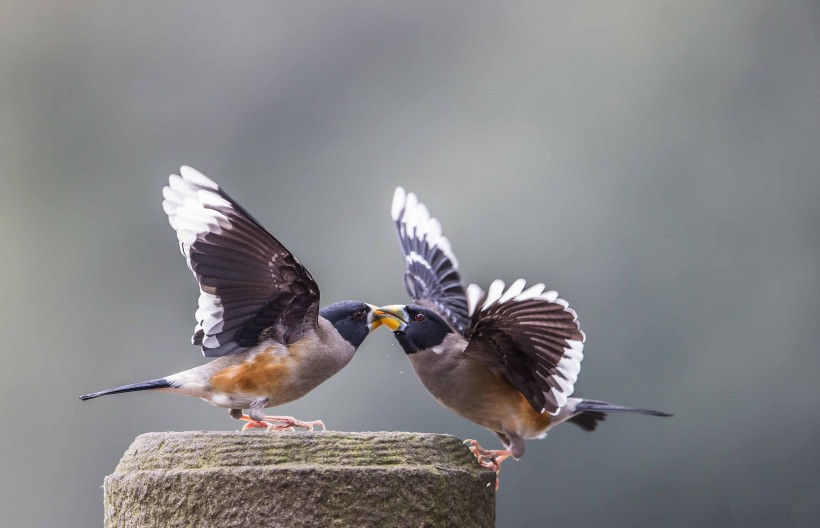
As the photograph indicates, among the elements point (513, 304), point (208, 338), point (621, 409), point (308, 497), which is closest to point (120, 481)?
point (308, 497)

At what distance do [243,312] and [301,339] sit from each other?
24 cm

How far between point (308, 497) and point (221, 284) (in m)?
1.19

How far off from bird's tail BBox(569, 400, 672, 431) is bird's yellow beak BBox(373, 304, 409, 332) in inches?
33.5

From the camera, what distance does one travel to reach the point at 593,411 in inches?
167

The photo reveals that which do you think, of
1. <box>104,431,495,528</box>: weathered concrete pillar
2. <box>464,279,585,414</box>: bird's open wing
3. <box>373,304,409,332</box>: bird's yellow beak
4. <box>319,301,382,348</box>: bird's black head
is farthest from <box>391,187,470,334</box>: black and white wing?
<box>104,431,495,528</box>: weathered concrete pillar

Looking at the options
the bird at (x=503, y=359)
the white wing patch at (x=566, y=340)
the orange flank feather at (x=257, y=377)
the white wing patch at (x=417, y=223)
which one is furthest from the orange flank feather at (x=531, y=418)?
the white wing patch at (x=417, y=223)

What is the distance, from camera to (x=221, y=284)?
339 cm

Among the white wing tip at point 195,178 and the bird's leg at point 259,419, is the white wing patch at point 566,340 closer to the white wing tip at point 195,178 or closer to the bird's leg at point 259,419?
the bird's leg at point 259,419

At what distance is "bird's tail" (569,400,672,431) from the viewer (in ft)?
13.6

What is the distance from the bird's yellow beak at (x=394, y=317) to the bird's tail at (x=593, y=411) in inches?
33.5

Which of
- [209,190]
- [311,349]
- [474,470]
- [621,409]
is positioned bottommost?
[621,409]

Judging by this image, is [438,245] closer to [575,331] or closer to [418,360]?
[418,360]

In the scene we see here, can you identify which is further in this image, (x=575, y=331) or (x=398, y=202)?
(x=398, y=202)

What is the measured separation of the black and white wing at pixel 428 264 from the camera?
464cm
